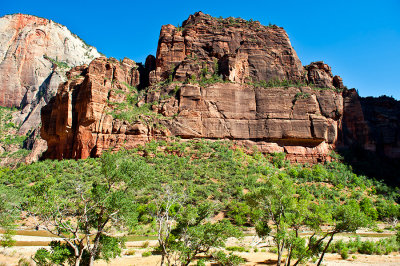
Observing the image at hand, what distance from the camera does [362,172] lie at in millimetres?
49094

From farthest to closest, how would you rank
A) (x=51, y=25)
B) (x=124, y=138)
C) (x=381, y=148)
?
(x=51, y=25)
(x=381, y=148)
(x=124, y=138)

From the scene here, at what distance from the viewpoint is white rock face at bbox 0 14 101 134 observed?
326 feet

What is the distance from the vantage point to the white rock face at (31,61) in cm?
9925

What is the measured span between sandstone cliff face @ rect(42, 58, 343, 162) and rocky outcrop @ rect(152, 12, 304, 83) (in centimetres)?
491

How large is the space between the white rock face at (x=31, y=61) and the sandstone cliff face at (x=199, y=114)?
59.2 m

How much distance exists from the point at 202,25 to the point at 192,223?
56745 mm

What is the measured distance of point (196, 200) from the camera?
3188 centimetres

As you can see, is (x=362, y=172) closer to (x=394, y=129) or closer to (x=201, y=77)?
(x=394, y=129)

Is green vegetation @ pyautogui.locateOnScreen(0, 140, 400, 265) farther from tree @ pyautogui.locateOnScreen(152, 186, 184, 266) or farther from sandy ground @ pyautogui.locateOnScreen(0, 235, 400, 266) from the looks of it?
sandy ground @ pyautogui.locateOnScreen(0, 235, 400, 266)

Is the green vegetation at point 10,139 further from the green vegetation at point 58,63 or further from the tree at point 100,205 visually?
the tree at point 100,205

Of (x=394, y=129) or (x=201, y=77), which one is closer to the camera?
(x=201, y=77)

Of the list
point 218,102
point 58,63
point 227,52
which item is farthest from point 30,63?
point 218,102

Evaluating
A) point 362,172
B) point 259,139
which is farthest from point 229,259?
point 362,172

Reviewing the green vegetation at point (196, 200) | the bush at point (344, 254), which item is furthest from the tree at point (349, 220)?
the bush at point (344, 254)
